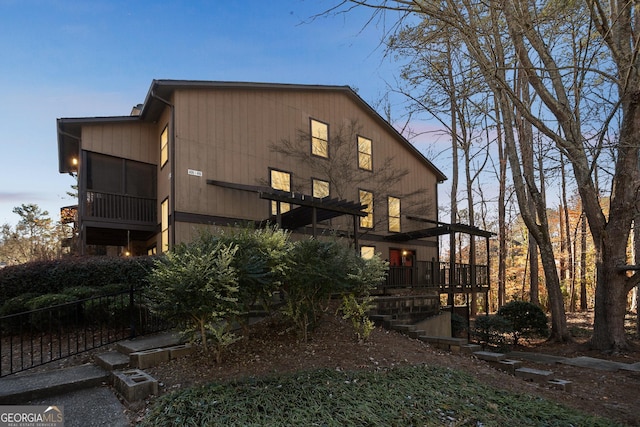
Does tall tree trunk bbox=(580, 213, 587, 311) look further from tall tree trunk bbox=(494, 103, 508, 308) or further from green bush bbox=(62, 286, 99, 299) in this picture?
green bush bbox=(62, 286, 99, 299)

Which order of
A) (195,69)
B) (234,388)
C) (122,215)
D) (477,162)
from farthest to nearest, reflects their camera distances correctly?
(477,162) → (195,69) → (122,215) → (234,388)

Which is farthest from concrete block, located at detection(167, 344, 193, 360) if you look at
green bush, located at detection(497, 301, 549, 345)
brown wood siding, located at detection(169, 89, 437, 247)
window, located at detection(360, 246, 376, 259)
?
window, located at detection(360, 246, 376, 259)

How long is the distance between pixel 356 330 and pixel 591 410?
311 cm

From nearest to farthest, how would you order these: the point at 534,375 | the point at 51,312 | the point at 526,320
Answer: the point at 534,375
the point at 51,312
the point at 526,320

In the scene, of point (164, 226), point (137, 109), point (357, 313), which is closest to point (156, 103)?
point (164, 226)

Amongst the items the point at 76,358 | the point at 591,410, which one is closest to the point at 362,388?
the point at 591,410

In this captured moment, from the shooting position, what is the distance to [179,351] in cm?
549

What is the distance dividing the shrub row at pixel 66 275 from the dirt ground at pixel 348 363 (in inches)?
139

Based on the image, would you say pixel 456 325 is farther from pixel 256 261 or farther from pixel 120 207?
pixel 120 207

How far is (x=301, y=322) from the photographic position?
19.0ft

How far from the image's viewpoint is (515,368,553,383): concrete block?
579 centimetres

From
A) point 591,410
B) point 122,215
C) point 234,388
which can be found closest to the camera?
point 234,388

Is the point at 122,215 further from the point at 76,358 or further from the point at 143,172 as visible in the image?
the point at 76,358

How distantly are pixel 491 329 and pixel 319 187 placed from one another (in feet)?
23.0
